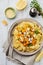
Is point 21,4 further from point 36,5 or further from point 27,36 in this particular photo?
point 27,36

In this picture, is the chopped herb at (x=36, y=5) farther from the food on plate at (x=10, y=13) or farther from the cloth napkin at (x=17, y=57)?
the cloth napkin at (x=17, y=57)

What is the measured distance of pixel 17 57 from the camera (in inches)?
73.0

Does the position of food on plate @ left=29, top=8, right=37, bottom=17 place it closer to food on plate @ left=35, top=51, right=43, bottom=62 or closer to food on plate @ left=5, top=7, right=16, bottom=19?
food on plate @ left=5, top=7, right=16, bottom=19

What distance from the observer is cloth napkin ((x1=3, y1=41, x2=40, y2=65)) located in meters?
1.83

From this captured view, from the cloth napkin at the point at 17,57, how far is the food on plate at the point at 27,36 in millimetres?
33

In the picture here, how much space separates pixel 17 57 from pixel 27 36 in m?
0.13

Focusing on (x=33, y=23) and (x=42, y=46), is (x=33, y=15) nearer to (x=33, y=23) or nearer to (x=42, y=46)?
(x=33, y=23)

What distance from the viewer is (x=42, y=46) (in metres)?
1.87

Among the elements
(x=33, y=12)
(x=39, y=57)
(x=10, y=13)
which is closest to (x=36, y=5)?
(x=33, y=12)

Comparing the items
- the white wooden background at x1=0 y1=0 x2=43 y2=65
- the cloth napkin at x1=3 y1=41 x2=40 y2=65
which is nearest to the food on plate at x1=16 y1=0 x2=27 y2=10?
the white wooden background at x1=0 y1=0 x2=43 y2=65

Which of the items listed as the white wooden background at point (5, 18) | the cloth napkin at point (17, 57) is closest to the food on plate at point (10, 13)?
the white wooden background at point (5, 18)

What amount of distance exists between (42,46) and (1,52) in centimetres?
23

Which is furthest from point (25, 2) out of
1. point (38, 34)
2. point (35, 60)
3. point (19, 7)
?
point (35, 60)

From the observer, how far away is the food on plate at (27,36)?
1.84m
